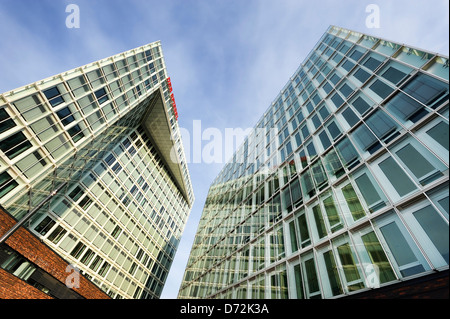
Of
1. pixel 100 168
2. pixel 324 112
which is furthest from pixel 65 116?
pixel 324 112

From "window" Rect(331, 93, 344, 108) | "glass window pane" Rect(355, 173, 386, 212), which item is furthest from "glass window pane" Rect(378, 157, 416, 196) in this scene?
"window" Rect(331, 93, 344, 108)

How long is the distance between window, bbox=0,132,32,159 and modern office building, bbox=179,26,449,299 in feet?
69.8

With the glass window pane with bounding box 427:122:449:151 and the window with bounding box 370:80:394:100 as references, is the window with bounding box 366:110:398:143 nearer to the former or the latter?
the window with bounding box 370:80:394:100

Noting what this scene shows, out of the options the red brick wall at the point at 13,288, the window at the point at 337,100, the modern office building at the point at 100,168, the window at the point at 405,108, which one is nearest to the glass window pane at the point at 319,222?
the window at the point at 405,108

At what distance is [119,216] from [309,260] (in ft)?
102

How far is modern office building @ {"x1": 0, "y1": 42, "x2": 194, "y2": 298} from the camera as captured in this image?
698 inches

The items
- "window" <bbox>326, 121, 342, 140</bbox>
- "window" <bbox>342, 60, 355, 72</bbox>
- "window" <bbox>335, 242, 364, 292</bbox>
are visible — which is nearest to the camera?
"window" <bbox>335, 242, 364, 292</bbox>

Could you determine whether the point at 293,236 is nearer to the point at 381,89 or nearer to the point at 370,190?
the point at 370,190

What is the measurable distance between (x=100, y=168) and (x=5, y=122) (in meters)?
15.0

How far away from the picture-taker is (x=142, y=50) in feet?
107

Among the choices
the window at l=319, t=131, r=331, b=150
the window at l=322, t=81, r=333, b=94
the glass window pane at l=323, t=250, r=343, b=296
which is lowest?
the glass window pane at l=323, t=250, r=343, b=296

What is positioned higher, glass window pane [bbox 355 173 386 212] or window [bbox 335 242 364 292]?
glass window pane [bbox 355 173 386 212]
